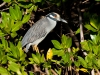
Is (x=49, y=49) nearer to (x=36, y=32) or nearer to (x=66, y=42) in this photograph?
(x=66, y=42)

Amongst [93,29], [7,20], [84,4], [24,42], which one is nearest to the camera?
[93,29]

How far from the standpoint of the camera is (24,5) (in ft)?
10.0

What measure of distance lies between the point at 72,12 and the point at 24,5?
1150mm

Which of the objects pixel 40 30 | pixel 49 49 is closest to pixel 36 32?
pixel 40 30

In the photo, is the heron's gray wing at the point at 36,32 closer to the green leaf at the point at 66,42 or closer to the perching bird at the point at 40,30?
the perching bird at the point at 40,30

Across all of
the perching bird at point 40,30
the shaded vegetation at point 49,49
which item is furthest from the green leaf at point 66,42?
the perching bird at point 40,30

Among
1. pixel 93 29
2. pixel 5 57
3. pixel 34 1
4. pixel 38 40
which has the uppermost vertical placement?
pixel 34 1

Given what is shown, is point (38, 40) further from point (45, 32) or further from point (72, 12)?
point (72, 12)

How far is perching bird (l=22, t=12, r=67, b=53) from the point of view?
148 inches

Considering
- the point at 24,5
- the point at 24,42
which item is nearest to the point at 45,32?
the point at 24,42

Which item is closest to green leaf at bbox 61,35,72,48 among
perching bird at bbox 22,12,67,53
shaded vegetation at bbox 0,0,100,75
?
shaded vegetation at bbox 0,0,100,75

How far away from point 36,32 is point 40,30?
0.09 meters

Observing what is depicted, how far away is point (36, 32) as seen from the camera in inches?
155

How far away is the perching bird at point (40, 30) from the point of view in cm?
375
